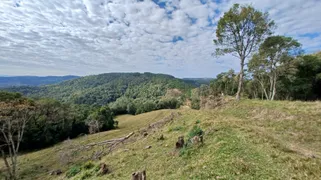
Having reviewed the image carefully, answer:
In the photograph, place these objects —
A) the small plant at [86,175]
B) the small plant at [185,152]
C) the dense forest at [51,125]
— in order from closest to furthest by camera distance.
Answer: the small plant at [185,152] → the small plant at [86,175] → the dense forest at [51,125]

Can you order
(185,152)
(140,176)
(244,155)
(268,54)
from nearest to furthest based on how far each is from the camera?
(140,176), (244,155), (185,152), (268,54)

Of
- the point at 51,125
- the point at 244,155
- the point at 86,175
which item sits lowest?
the point at 51,125

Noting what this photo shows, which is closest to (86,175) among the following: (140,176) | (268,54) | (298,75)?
(140,176)

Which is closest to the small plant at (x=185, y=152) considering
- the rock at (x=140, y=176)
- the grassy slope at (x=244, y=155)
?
the grassy slope at (x=244, y=155)

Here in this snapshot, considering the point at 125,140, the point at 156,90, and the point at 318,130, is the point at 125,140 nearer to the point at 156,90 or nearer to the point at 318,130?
the point at 318,130

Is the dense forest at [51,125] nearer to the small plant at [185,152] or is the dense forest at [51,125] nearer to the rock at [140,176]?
the small plant at [185,152]

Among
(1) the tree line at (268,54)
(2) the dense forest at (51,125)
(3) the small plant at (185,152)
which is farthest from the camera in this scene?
(2) the dense forest at (51,125)

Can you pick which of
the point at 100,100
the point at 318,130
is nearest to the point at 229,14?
the point at 318,130

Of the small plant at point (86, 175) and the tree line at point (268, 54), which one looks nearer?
the small plant at point (86, 175)

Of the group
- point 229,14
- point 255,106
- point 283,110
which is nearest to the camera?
point 283,110

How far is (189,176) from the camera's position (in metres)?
5.71

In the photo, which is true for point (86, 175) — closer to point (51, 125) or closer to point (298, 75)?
point (298, 75)

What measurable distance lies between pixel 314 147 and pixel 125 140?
13.6 meters

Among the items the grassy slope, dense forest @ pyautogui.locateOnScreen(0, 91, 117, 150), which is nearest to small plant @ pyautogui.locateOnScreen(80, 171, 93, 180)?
the grassy slope
